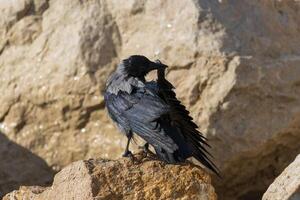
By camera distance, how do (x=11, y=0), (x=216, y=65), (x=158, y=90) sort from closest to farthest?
(x=158, y=90) → (x=216, y=65) → (x=11, y=0)

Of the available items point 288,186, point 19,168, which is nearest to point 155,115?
point 288,186

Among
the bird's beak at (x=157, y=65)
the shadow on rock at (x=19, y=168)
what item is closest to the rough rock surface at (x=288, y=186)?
the bird's beak at (x=157, y=65)

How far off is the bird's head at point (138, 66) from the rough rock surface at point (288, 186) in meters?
1.50

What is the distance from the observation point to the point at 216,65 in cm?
886

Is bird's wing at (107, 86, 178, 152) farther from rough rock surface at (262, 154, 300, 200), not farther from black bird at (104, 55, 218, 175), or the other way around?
rough rock surface at (262, 154, 300, 200)

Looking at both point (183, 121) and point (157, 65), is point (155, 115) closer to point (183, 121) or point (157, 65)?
point (183, 121)

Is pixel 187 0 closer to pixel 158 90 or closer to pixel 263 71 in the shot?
pixel 263 71

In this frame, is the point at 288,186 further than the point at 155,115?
No

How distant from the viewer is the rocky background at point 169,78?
29.1 ft

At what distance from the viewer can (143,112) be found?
736 cm

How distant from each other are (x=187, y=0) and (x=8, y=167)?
7.75 feet

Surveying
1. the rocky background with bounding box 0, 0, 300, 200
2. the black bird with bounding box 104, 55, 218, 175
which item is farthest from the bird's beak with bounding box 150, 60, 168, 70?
the rocky background with bounding box 0, 0, 300, 200

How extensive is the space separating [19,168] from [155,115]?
7.99ft

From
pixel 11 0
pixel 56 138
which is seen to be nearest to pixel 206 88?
pixel 56 138
